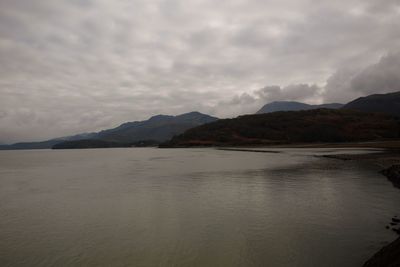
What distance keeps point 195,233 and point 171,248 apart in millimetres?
3719

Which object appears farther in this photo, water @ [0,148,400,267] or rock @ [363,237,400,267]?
water @ [0,148,400,267]

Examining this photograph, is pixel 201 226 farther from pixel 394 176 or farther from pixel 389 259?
pixel 394 176

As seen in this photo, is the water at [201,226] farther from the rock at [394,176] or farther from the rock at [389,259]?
the rock at [389,259]

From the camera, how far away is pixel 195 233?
26719 mm

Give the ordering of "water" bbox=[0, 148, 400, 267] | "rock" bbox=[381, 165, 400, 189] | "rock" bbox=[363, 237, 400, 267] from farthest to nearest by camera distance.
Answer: "rock" bbox=[381, 165, 400, 189], "water" bbox=[0, 148, 400, 267], "rock" bbox=[363, 237, 400, 267]

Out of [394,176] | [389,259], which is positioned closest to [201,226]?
[389,259]

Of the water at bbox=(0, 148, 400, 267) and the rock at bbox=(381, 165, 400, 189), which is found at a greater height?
the rock at bbox=(381, 165, 400, 189)

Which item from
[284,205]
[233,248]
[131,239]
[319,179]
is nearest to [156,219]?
[131,239]

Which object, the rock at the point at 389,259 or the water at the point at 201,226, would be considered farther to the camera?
the water at the point at 201,226

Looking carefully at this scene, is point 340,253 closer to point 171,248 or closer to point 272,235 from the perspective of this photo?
point 272,235

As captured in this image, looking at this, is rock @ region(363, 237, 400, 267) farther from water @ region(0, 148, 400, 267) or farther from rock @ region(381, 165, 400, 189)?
rock @ region(381, 165, 400, 189)

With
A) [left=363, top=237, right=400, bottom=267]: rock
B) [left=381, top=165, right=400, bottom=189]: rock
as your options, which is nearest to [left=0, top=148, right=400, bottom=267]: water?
[left=381, top=165, right=400, bottom=189]: rock

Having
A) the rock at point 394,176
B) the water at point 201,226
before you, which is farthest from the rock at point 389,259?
the rock at point 394,176

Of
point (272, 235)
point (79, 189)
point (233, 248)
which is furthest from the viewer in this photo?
point (79, 189)
